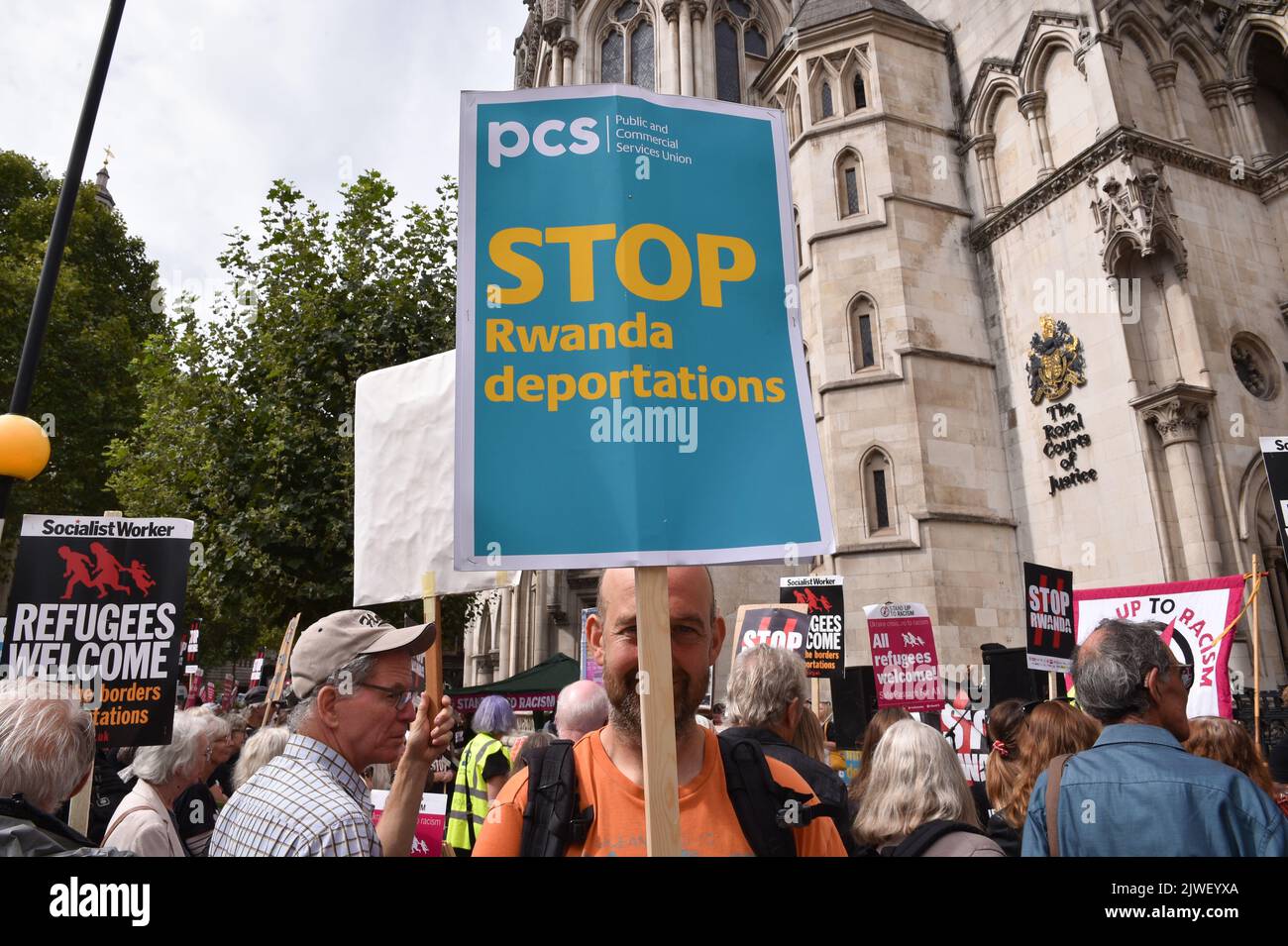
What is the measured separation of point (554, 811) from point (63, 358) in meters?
29.0

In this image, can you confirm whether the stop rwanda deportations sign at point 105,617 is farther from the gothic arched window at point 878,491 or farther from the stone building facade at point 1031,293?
the gothic arched window at point 878,491

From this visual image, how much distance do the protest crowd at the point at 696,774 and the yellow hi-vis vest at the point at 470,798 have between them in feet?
6.74

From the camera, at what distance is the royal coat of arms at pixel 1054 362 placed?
16656 mm

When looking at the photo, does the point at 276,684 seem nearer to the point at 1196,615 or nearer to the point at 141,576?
the point at 141,576

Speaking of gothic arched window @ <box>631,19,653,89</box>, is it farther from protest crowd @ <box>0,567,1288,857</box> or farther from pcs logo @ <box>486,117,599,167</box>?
protest crowd @ <box>0,567,1288,857</box>

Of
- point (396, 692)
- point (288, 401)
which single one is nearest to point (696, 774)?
point (396, 692)

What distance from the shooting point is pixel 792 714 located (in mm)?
3436

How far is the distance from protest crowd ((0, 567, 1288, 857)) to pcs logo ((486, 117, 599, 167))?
3.80 ft

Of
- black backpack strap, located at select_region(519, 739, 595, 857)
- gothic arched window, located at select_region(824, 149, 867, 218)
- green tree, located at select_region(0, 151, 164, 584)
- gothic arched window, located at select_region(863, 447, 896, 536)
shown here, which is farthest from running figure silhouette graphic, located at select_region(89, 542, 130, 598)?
green tree, located at select_region(0, 151, 164, 584)

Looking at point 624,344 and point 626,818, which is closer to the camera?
point 626,818

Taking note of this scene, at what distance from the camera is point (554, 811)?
1806 millimetres
